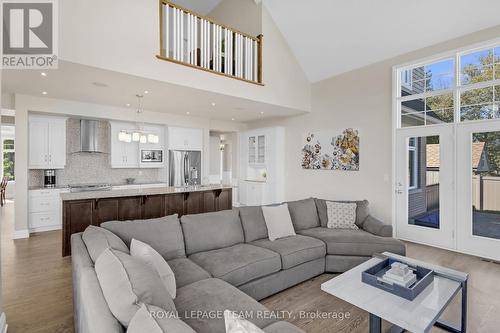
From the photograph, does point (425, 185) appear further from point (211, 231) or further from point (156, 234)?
point (156, 234)

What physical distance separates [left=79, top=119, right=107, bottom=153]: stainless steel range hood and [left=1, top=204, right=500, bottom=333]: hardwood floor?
259 cm

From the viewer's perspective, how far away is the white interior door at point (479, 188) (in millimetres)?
3871

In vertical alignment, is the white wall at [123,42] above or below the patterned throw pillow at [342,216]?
above

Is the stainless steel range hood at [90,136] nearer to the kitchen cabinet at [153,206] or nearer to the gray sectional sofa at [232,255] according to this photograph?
the kitchen cabinet at [153,206]

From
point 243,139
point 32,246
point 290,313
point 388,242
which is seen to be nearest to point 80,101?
point 32,246

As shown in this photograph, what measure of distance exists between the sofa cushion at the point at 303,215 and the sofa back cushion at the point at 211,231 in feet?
3.11

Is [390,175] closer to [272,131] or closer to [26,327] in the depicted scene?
[272,131]

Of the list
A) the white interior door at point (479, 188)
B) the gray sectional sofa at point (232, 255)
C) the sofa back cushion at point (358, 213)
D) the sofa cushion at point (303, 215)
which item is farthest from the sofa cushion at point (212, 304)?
the white interior door at point (479, 188)

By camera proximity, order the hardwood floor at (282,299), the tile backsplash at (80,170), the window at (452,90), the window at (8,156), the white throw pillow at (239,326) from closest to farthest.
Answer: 1. the white throw pillow at (239,326)
2. the hardwood floor at (282,299)
3. the window at (452,90)
4. the tile backsplash at (80,170)
5. the window at (8,156)

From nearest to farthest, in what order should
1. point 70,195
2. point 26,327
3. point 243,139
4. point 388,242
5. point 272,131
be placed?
point 26,327, point 388,242, point 70,195, point 272,131, point 243,139

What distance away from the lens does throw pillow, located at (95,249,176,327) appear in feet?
3.85

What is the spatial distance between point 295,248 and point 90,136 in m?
5.38

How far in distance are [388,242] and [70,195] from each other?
4.57m

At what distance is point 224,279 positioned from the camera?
2303 millimetres
